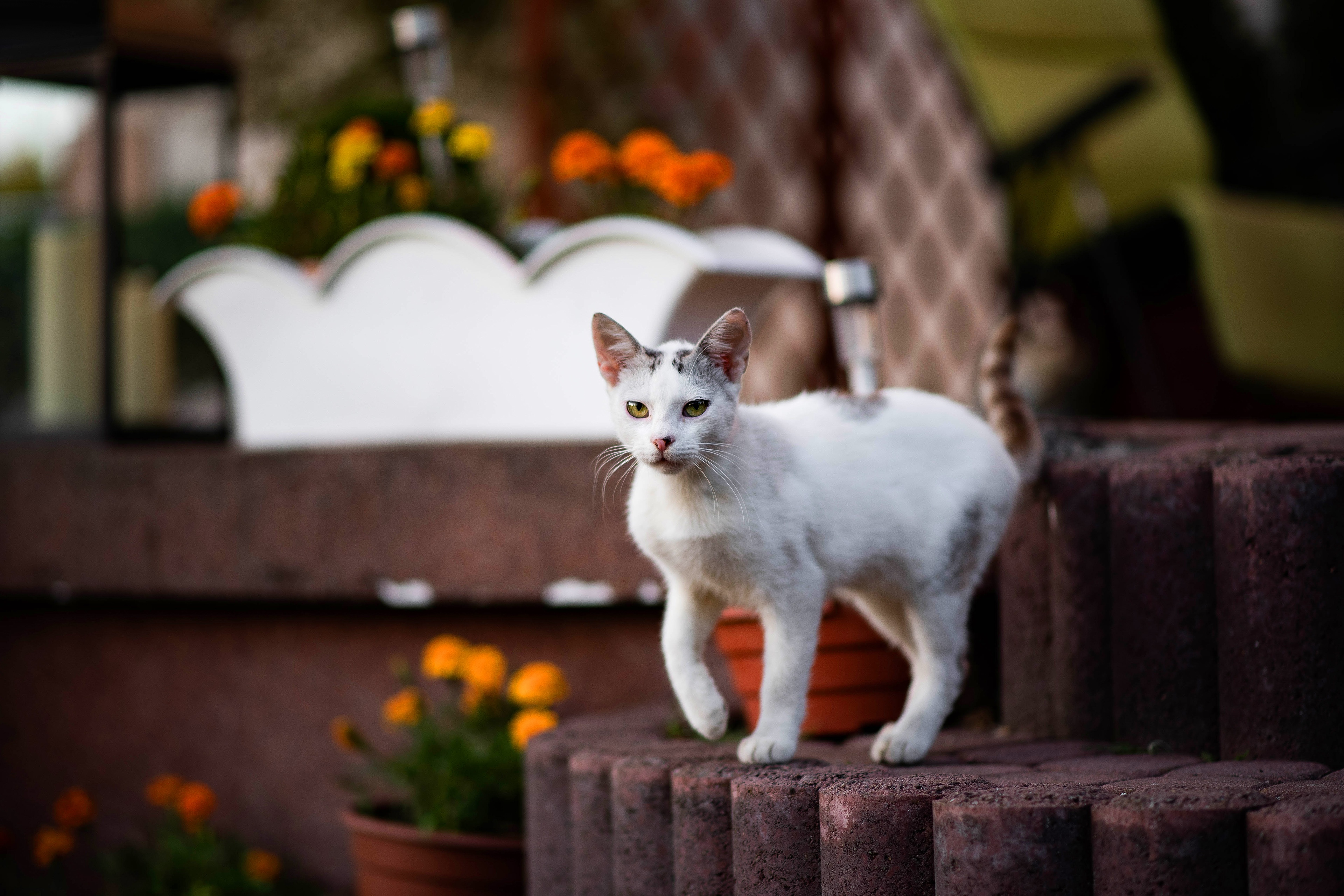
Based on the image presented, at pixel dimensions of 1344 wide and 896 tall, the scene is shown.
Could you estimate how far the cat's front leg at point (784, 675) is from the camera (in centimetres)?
162

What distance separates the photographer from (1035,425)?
1975mm

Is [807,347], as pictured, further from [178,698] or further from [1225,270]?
[178,698]

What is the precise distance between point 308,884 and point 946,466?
180cm

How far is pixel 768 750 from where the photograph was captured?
164 cm

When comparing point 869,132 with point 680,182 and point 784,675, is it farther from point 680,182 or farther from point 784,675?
point 784,675

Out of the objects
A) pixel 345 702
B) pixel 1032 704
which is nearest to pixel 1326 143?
pixel 1032 704

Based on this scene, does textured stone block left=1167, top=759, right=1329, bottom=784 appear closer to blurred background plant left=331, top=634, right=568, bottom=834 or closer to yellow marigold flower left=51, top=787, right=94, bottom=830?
blurred background plant left=331, top=634, right=568, bottom=834

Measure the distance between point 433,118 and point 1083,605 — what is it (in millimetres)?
1791

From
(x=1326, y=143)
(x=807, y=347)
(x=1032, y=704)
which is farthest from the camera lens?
(x=807, y=347)

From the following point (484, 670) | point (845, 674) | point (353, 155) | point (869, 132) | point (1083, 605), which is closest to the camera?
point (1083, 605)

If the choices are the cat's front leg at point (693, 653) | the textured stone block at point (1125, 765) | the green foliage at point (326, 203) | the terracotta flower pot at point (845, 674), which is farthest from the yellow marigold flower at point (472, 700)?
the textured stone block at point (1125, 765)

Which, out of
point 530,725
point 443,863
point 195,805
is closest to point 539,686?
point 530,725

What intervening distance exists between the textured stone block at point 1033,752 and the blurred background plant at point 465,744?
0.71 metres

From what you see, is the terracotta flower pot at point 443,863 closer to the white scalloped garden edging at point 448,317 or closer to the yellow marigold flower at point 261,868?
the yellow marigold flower at point 261,868
